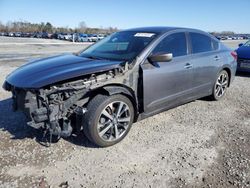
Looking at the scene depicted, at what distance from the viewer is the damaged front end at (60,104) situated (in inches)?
130

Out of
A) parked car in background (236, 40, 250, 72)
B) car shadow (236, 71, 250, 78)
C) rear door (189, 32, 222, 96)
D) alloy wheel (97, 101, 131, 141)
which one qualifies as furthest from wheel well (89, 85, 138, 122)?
car shadow (236, 71, 250, 78)

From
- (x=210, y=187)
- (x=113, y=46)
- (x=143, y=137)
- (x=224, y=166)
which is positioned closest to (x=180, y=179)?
(x=210, y=187)

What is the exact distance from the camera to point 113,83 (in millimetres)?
3705

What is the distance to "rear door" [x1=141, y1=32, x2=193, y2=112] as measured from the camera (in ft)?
13.3

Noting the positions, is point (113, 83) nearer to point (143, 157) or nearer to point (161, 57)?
point (161, 57)

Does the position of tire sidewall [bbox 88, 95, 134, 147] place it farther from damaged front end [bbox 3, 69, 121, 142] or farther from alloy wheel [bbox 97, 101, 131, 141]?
damaged front end [bbox 3, 69, 121, 142]

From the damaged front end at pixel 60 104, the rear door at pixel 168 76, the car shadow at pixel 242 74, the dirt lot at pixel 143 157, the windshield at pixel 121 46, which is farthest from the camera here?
the car shadow at pixel 242 74

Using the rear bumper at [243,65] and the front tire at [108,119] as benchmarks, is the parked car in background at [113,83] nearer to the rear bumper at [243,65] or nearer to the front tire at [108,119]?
the front tire at [108,119]

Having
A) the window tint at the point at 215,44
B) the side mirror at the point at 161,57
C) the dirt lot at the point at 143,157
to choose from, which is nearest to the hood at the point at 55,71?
the side mirror at the point at 161,57

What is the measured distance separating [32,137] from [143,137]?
1.72 m

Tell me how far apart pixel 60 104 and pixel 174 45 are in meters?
2.33

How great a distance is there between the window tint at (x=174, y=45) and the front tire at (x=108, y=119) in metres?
1.08

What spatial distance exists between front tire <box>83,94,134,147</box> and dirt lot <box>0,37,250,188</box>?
0.16m

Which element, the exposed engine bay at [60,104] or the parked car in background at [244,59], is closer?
the exposed engine bay at [60,104]
